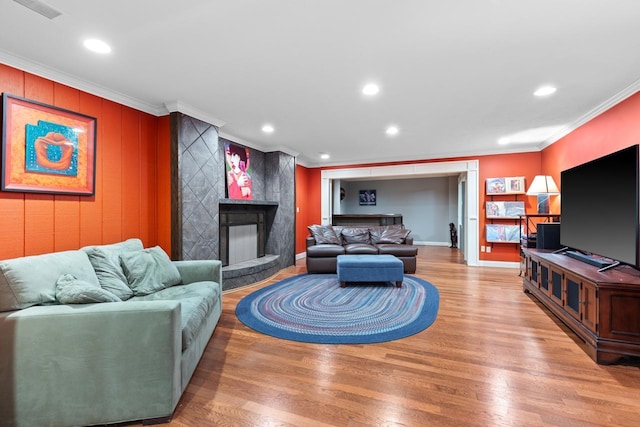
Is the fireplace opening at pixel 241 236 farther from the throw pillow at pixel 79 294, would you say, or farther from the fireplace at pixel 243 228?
the throw pillow at pixel 79 294

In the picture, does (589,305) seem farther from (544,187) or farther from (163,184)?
(163,184)

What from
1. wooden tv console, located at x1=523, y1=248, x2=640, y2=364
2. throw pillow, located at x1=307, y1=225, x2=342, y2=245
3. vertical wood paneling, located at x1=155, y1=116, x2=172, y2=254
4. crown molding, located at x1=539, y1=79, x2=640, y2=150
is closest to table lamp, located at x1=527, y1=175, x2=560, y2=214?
crown molding, located at x1=539, y1=79, x2=640, y2=150

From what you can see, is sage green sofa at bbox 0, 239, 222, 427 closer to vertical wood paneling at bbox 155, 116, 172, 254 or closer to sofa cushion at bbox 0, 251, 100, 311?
sofa cushion at bbox 0, 251, 100, 311

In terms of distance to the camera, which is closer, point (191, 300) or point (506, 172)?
point (191, 300)

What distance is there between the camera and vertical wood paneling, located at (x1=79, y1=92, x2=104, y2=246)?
274 centimetres

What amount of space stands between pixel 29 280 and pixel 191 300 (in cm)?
93

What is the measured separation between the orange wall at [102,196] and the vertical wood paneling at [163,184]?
0.01 metres

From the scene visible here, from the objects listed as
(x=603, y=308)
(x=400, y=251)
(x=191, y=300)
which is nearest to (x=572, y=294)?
(x=603, y=308)

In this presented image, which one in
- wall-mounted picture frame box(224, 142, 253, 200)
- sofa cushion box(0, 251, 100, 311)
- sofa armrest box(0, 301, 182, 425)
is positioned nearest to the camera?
sofa armrest box(0, 301, 182, 425)

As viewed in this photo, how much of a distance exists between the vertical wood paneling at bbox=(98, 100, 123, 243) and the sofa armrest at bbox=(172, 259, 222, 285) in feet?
2.78

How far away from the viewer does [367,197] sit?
34.1 feet

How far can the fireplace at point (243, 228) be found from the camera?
14.8 ft

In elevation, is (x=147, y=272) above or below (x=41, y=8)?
below

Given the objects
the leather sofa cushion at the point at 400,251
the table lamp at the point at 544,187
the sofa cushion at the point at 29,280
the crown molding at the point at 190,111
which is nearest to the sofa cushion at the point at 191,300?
the sofa cushion at the point at 29,280
